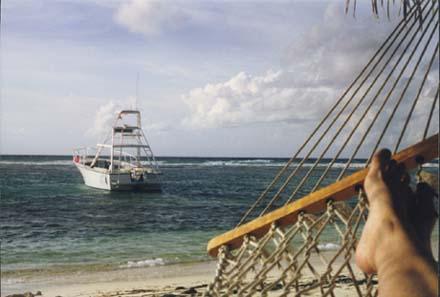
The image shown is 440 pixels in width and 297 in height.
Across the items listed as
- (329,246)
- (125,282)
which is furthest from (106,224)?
(125,282)

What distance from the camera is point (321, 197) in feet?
6.39

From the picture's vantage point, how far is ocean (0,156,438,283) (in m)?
8.92

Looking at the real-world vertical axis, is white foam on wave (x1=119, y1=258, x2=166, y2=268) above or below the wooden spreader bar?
below

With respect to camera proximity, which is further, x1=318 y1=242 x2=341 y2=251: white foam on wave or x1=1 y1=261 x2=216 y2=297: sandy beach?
x1=318 y1=242 x2=341 y2=251: white foam on wave

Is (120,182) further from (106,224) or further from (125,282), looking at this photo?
(125,282)

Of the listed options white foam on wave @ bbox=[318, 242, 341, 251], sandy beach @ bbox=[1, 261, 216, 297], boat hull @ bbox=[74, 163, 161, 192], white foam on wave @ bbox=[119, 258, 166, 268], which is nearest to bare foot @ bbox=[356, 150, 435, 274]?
sandy beach @ bbox=[1, 261, 216, 297]

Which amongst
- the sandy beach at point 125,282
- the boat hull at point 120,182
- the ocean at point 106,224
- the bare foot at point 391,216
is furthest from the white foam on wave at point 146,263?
the boat hull at point 120,182

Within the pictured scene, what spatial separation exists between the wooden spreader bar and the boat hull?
21.2 meters

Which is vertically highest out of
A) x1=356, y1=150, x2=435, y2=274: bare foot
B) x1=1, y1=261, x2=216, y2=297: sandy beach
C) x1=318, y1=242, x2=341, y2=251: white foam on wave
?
x1=356, y1=150, x2=435, y2=274: bare foot

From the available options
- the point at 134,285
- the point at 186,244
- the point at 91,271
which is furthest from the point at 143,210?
the point at 134,285

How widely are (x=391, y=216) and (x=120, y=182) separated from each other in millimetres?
21808

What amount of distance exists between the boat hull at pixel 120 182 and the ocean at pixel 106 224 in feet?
1.18

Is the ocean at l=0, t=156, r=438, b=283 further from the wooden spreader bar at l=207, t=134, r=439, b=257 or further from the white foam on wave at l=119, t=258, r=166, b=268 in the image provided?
the wooden spreader bar at l=207, t=134, r=439, b=257

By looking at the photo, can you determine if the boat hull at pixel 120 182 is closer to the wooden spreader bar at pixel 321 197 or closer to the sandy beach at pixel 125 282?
the sandy beach at pixel 125 282
